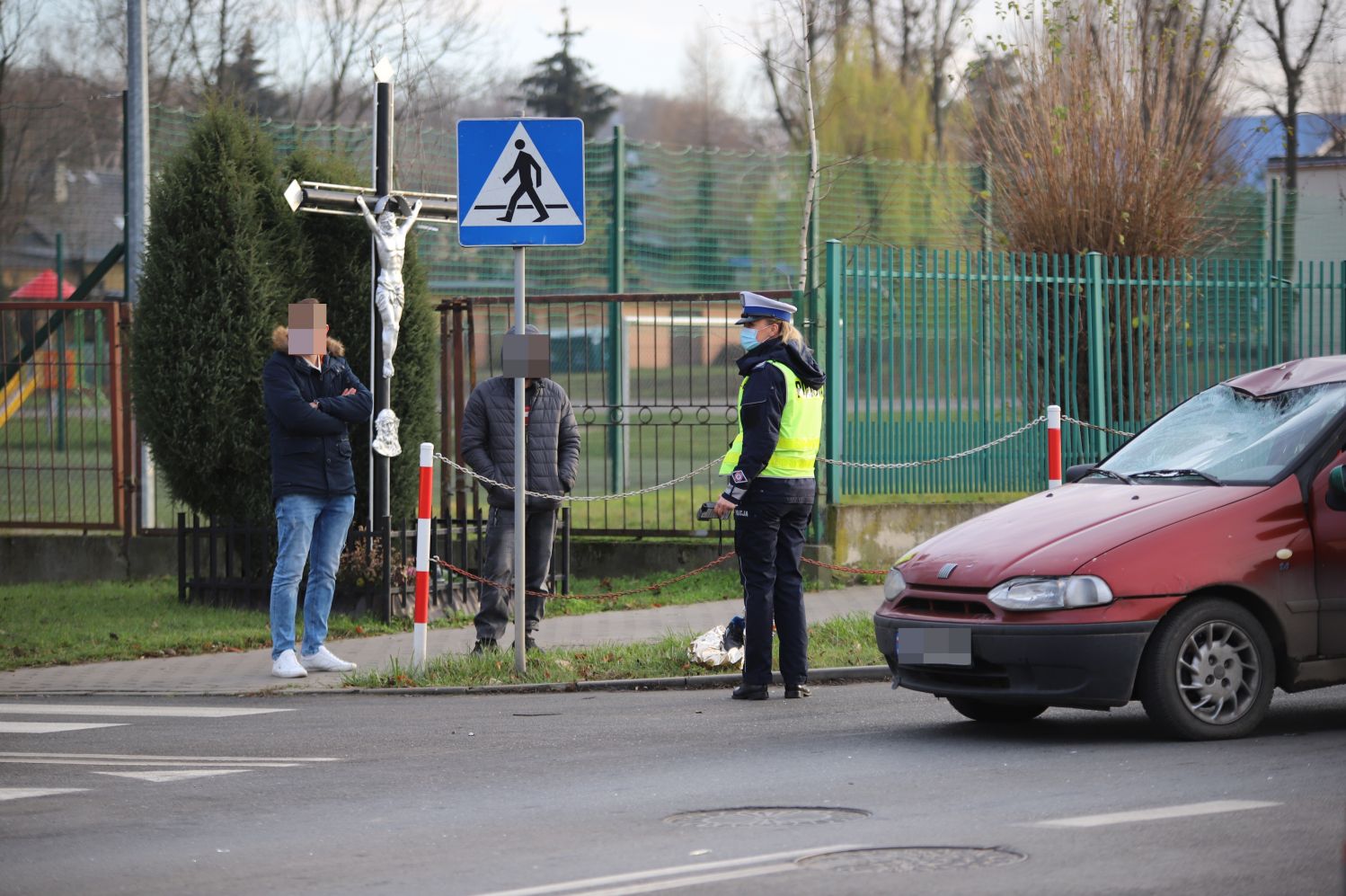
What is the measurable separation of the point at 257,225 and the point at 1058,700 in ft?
26.4

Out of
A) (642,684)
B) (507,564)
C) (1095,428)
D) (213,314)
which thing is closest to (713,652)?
(642,684)

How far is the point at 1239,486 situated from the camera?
823 cm

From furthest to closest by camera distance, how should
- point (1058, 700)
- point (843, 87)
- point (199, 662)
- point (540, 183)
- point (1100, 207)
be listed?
point (843, 87)
point (1100, 207)
point (199, 662)
point (540, 183)
point (1058, 700)

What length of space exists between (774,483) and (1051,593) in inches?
84.2

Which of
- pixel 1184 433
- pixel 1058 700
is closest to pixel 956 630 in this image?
pixel 1058 700

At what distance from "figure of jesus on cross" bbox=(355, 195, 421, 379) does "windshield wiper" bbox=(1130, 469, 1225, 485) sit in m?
6.15

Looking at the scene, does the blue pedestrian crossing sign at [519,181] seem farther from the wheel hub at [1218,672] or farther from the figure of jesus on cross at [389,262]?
the wheel hub at [1218,672]

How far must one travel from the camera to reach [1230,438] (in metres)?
8.69

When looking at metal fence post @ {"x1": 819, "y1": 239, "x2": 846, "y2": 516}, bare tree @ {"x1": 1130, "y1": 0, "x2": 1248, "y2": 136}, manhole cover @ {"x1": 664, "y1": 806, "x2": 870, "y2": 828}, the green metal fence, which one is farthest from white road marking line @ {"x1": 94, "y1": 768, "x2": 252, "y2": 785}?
bare tree @ {"x1": 1130, "y1": 0, "x2": 1248, "y2": 136}

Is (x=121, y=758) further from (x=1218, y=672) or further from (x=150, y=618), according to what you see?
(x=150, y=618)

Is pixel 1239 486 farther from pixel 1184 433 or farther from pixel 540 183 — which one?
pixel 540 183

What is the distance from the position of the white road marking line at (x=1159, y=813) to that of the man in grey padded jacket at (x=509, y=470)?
18.7 ft

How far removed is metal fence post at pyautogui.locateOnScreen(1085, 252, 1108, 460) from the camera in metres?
16.1

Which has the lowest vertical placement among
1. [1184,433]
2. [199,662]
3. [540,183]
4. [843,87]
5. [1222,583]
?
[199,662]
